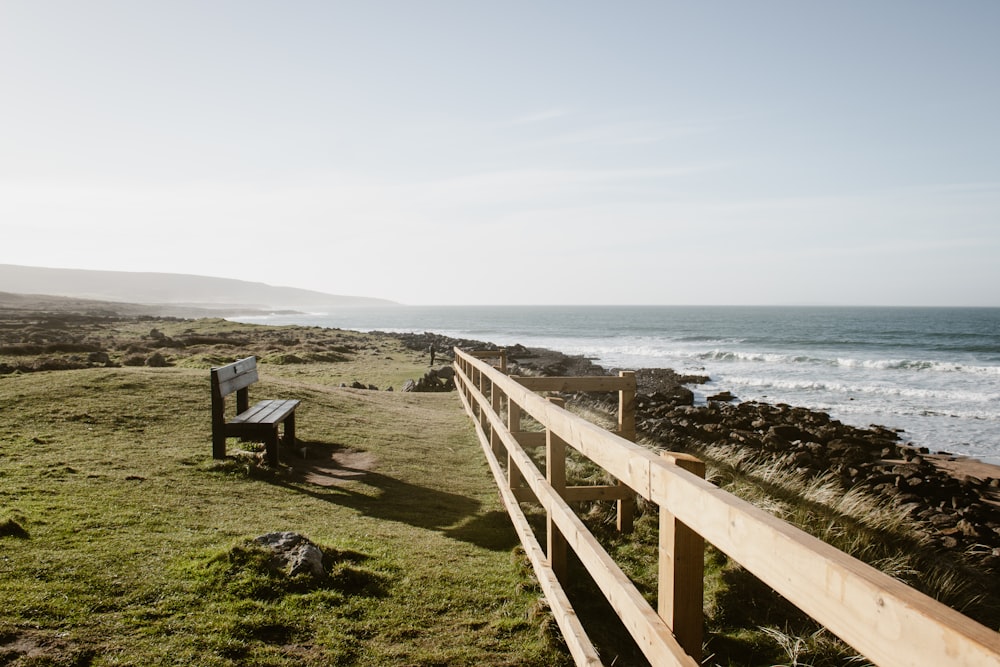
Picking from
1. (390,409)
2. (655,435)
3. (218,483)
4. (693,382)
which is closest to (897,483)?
(655,435)

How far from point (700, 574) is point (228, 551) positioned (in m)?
3.30

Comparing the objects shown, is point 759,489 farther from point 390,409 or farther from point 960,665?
point 390,409

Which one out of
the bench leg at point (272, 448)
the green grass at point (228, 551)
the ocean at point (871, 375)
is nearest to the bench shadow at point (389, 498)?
the green grass at point (228, 551)

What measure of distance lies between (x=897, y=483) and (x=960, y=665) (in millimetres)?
12450

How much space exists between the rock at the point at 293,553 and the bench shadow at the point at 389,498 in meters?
1.43

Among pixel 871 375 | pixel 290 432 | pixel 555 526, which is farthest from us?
pixel 871 375

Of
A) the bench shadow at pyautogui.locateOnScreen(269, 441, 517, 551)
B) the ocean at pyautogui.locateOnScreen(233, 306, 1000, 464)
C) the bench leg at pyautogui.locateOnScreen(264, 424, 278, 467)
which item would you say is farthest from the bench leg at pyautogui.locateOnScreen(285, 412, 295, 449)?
the ocean at pyautogui.locateOnScreen(233, 306, 1000, 464)

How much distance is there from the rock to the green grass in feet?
0.26

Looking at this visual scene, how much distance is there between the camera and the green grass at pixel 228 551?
3.28 metres

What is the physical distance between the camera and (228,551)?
13.6ft

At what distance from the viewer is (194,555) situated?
4215 millimetres

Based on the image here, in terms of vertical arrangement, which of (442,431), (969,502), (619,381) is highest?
(619,381)

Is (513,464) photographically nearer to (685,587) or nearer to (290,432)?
(685,587)

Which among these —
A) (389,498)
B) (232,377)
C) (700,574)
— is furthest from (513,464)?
(232,377)
